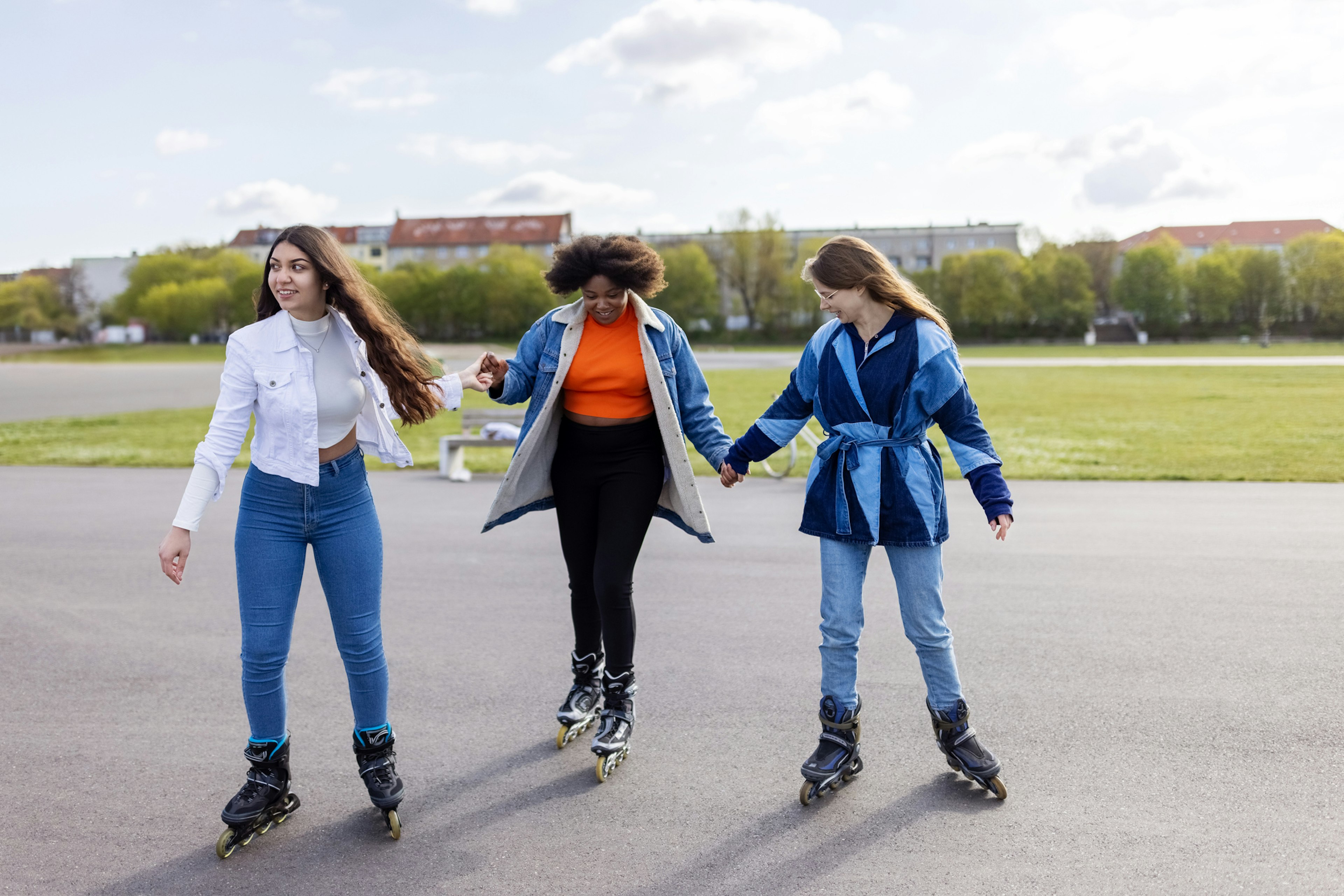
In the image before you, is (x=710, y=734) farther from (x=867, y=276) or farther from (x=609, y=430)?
(x=867, y=276)

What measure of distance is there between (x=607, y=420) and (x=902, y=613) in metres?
1.29

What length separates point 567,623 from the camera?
5477 mm

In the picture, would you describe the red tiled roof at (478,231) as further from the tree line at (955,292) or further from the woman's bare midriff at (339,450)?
the woman's bare midriff at (339,450)

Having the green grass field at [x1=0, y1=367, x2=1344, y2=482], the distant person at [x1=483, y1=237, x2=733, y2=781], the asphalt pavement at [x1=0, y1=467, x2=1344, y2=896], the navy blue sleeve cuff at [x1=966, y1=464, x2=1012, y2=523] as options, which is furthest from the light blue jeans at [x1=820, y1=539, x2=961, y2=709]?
the green grass field at [x1=0, y1=367, x2=1344, y2=482]

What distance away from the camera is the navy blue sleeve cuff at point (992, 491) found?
3.30 meters

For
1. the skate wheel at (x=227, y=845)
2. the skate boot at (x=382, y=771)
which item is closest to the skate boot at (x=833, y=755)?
the skate boot at (x=382, y=771)

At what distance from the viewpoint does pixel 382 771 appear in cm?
319

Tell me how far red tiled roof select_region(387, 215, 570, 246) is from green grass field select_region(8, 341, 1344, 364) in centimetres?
3768

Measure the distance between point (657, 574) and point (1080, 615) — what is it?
2.64 metres

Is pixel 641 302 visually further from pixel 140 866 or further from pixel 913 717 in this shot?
pixel 140 866

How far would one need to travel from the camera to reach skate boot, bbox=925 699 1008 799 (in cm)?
335

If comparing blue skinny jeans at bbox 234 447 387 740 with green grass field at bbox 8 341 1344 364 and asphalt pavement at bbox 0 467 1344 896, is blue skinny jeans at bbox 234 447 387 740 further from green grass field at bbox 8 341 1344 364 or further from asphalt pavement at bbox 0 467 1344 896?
green grass field at bbox 8 341 1344 364

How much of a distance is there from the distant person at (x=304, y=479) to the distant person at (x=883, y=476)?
1.42 metres

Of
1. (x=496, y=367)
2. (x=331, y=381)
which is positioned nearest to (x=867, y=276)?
(x=496, y=367)
